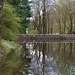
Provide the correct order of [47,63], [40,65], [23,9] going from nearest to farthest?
[40,65], [47,63], [23,9]

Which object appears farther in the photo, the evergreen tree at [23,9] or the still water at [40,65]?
the evergreen tree at [23,9]

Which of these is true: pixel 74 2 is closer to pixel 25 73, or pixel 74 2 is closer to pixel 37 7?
pixel 37 7

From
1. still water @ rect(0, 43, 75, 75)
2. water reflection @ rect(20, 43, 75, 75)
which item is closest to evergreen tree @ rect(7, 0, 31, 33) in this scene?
water reflection @ rect(20, 43, 75, 75)

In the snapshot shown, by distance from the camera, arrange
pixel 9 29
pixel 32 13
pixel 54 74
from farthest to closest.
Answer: pixel 32 13
pixel 9 29
pixel 54 74

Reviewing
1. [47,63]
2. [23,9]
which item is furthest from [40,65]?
[23,9]

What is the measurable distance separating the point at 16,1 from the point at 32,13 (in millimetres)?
7459

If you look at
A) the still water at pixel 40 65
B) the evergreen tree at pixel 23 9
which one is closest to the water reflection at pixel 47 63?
the still water at pixel 40 65

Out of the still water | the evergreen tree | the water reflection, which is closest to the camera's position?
the still water

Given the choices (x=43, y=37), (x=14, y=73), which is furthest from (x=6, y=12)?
(x=43, y=37)

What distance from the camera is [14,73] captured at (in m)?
5.88

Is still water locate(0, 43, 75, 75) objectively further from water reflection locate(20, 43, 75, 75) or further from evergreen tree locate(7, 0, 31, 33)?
evergreen tree locate(7, 0, 31, 33)

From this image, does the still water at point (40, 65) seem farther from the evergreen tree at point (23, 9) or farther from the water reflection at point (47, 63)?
the evergreen tree at point (23, 9)

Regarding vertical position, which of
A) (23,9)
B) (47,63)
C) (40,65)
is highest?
(23,9)

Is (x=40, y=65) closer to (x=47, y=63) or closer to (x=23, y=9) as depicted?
(x=47, y=63)
